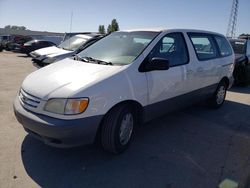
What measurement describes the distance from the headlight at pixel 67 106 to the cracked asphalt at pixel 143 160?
2.41 feet

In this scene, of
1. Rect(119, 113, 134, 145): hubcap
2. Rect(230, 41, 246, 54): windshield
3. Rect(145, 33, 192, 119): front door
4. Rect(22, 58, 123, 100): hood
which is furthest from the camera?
Rect(230, 41, 246, 54): windshield

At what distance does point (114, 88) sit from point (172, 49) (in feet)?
5.42

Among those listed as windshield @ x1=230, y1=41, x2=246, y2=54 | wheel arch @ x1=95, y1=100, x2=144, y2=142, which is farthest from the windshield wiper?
windshield @ x1=230, y1=41, x2=246, y2=54

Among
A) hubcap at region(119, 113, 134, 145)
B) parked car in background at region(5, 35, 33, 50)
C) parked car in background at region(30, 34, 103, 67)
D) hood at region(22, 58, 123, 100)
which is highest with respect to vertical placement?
hood at region(22, 58, 123, 100)

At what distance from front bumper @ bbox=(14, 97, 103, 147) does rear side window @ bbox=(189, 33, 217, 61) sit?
2718 mm

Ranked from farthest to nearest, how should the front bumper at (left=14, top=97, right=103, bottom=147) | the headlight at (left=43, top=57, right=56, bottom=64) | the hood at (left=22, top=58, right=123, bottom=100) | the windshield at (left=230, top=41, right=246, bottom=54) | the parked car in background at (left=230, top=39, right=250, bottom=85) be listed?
the windshield at (left=230, top=41, right=246, bottom=54) → the parked car in background at (left=230, top=39, right=250, bottom=85) → the headlight at (left=43, top=57, right=56, bottom=64) → the hood at (left=22, top=58, right=123, bottom=100) → the front bumper at (left=14, top=97, right=103, bottom=147)

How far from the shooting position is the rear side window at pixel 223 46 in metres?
6.01

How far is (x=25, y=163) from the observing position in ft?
10.8

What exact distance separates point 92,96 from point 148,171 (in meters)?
1.15

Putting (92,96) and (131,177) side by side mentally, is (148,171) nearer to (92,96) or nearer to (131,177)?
(131,177)

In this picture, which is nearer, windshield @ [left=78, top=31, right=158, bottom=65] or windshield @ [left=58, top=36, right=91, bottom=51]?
windshield @ [left=78, top=31, right=158, bottom=65]

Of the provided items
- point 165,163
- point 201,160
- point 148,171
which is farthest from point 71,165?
point 201,160

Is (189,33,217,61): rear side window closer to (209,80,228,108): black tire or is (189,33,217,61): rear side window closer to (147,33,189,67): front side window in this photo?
(147,33,189,67): front side window

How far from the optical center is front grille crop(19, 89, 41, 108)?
10.5 feet
